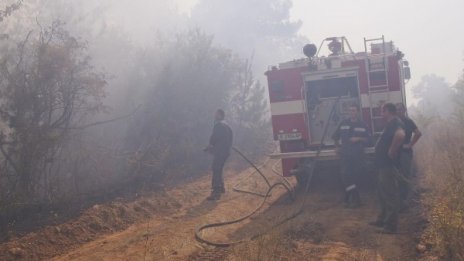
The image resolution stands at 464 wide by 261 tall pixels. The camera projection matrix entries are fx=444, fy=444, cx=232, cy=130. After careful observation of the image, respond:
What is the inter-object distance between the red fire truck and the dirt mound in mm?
2795

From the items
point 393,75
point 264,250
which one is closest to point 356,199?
point 393,75

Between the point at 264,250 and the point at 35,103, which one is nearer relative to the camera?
the point at 264,250

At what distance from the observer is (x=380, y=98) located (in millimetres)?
9008

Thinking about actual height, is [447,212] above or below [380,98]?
below

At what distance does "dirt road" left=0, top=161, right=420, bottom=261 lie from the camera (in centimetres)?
563

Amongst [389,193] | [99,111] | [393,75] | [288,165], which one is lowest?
[389,193]

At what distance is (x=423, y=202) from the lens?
22.8 ft

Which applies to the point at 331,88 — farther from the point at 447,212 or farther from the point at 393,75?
the point at 447,212

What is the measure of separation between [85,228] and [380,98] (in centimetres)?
610

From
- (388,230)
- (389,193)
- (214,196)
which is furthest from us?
(214,196)

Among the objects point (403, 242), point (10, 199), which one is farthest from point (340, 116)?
point (10, 199)

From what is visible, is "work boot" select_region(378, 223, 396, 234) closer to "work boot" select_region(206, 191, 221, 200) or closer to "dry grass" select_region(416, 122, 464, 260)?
"dry grass" select_region(416, 122, 464, 260)

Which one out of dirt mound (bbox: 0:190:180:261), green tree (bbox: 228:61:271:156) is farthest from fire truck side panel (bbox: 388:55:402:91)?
green tree (bbox: 228:61:271:156)

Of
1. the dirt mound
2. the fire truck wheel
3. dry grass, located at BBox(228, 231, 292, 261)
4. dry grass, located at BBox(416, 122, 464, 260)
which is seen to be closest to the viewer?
dry grass, located at BBox(416, 122, 464, 260)
